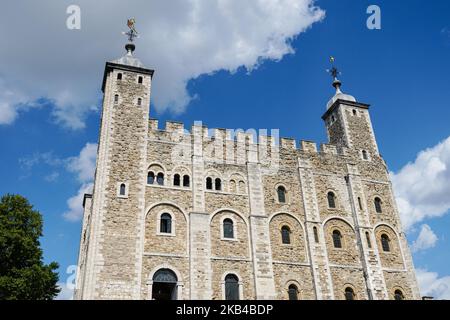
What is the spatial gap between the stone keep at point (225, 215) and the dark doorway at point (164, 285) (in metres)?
0.09

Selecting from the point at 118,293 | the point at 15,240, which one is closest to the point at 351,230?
the point at 118,293

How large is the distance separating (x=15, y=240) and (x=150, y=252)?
851 centimetres

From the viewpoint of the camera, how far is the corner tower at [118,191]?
832 inches

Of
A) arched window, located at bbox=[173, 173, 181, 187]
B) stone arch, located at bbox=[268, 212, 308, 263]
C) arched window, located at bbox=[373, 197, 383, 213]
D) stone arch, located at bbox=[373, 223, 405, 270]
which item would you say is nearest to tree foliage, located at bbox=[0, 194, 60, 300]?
arched window, located at bbox=[173, 173, 181, 187]

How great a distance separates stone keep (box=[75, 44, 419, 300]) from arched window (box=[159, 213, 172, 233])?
0.12 m

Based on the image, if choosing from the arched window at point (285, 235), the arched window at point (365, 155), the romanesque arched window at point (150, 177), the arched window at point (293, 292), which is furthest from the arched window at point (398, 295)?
the romanesque arched window at point (150, 177)

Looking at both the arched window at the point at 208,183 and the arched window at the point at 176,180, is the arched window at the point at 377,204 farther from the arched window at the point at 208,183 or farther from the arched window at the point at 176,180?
the arched window at the point at 176,180

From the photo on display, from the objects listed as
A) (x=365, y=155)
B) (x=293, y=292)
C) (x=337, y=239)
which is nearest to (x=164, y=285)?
(x=293, y=292)

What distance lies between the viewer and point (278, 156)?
28.2 meters

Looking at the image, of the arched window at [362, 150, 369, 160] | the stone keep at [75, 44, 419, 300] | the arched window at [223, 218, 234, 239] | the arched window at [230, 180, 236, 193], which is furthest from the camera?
the arched window at [362, 150, 369, 160]

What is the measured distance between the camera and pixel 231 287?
23.0 metres

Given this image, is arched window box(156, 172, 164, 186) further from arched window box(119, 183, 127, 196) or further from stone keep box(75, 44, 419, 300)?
arched window box(119, 183, 127, 196)

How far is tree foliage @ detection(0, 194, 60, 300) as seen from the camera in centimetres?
2378
